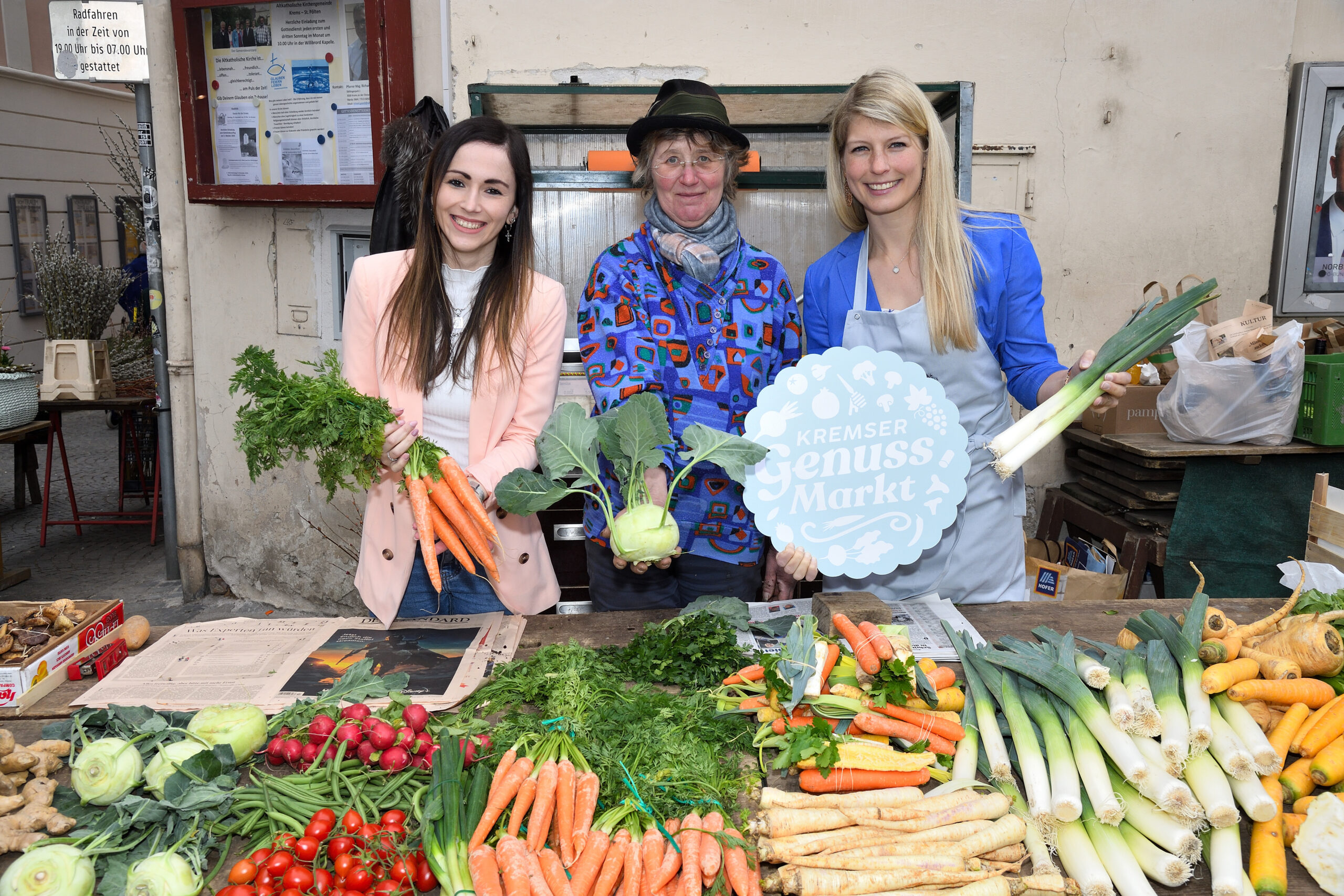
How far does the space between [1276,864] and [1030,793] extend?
47 centimetres

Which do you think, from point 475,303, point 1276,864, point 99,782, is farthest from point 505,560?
point 1276,864

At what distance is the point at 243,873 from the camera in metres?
1.59

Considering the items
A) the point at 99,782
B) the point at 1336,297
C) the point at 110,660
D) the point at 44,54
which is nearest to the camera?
the point at 99,782

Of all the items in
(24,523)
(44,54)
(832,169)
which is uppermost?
(44,54)

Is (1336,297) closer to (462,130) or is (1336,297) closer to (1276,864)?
(1276,864)

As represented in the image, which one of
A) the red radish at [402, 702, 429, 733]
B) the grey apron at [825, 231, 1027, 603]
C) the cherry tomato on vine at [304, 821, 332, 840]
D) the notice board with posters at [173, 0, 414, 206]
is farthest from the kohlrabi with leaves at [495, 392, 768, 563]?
the notice board with posters at [173, 0, 414, 206]

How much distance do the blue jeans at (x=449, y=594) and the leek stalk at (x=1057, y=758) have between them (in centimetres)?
174

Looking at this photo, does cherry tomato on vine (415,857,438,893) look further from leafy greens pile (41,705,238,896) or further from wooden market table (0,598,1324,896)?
wooden market table (0,598,1324,896)

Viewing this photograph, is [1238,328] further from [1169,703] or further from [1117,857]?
[1117,857]

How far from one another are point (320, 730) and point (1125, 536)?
4438 mm

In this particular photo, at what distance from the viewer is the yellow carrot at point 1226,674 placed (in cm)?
201

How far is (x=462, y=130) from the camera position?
2736mm

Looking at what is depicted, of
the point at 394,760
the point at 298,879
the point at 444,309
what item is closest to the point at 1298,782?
the point at 394,760

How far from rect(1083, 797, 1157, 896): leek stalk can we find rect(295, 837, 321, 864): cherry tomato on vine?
1557mm
